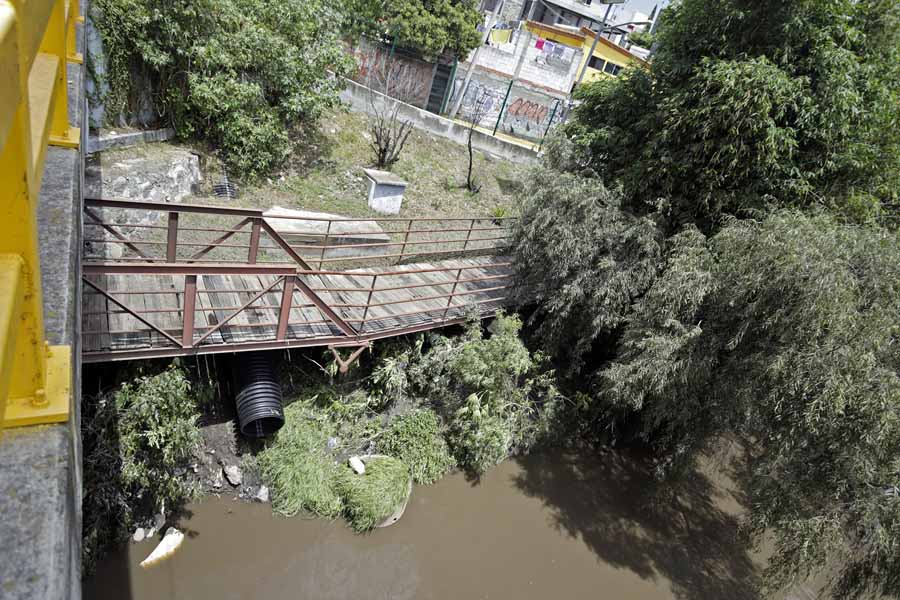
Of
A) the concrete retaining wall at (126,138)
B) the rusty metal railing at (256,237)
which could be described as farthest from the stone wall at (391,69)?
the concrete retaining wall at (126,138)

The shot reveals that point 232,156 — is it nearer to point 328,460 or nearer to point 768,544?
point 328,460

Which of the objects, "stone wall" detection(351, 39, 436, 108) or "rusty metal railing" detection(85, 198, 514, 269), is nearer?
"rusty metal railing" detection(85, 198, 514, 269)

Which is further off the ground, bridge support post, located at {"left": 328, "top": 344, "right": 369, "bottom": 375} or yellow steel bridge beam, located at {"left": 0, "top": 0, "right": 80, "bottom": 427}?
yellow steel bridge beam, located at {"left": 0, "top": 0, "right": 80, "bottom": 427}

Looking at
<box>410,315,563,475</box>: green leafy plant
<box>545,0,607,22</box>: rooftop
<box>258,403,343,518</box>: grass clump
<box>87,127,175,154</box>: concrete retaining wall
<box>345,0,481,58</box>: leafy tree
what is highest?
<box>545,0,607,22</box>: rooftop

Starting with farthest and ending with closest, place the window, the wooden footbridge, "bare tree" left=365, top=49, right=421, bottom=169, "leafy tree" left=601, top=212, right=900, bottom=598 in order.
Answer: the window < "bare tree" left=365, top=49, right=421, bottom=169 < "leafy tree" left=601, top=212, right=900, bottom=598 < the wooden footbridge

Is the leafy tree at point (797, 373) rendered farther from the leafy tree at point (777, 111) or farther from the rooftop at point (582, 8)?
the rooftop at point (582, 8)

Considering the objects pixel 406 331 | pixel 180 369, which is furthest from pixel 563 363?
pixel 180 369

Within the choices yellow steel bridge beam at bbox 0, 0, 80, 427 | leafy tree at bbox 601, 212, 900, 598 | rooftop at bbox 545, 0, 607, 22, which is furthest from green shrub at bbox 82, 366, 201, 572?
rooftop at bbox 545, 0, 607, 22

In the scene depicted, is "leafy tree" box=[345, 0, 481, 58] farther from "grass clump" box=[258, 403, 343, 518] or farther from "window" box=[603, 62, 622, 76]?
"grass clump" box=[258, 403, 343, 518]
